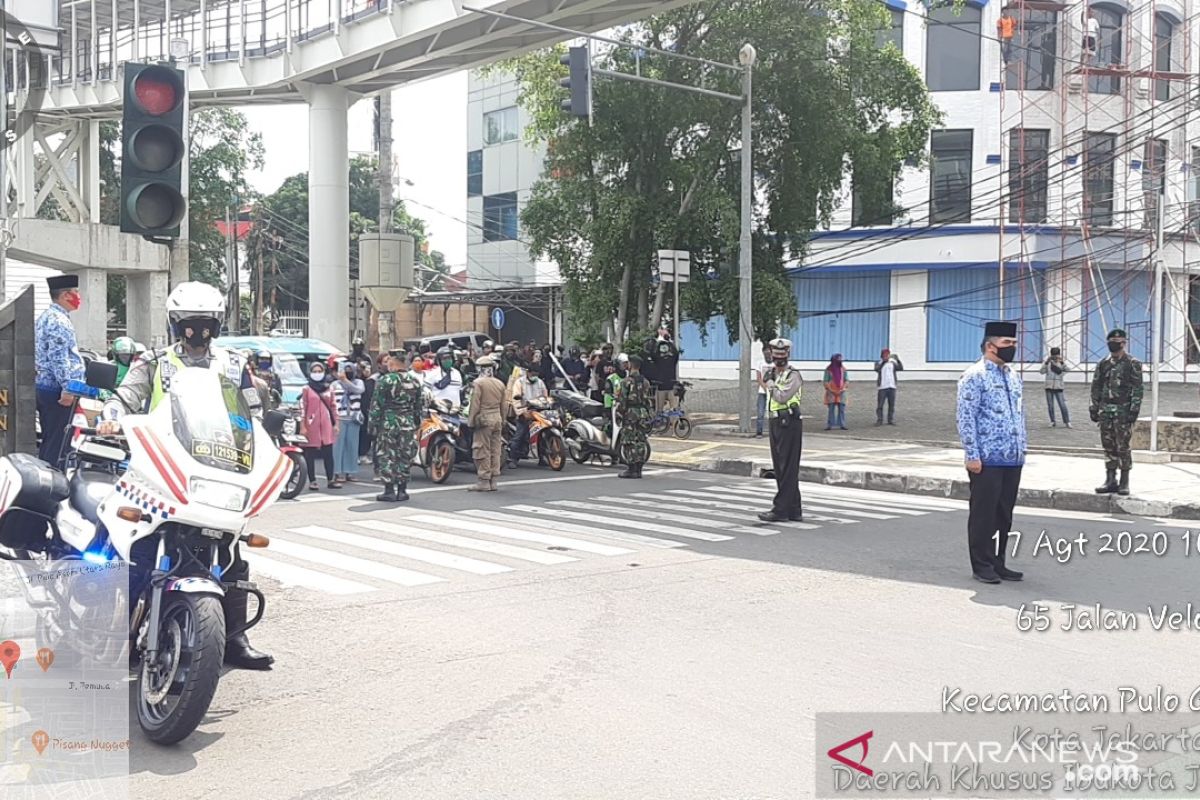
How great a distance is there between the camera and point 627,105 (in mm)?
23062

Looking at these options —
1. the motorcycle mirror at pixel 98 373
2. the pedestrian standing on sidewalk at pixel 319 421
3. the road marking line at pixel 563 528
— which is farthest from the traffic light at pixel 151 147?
the pedestrian standing on sidewalk at pixel 319 421

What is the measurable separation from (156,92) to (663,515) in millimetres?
7124

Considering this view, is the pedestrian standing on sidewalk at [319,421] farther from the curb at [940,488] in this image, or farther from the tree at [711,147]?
the tree at [711,147]

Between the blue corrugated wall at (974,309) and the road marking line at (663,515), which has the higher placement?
the blue corrugated wall at (974,309)

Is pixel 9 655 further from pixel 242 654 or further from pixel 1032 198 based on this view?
pixel 1032 198

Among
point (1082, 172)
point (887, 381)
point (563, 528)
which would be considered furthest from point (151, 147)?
point (1082, 172)

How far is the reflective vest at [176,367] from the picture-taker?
541cm

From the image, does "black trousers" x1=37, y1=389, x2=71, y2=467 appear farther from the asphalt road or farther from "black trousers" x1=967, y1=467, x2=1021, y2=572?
"black trousers" x1=967, y1=467, x2=1021, y2=572

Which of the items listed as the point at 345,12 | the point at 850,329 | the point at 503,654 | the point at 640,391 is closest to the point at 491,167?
the point at 850,329

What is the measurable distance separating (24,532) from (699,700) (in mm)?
3630

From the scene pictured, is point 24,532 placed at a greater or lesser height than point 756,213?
lesser

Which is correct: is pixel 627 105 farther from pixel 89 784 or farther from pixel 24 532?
pixel 89 784

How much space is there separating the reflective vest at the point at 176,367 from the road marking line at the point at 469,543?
392cm

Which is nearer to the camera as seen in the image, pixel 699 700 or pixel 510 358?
pixel 699 700
